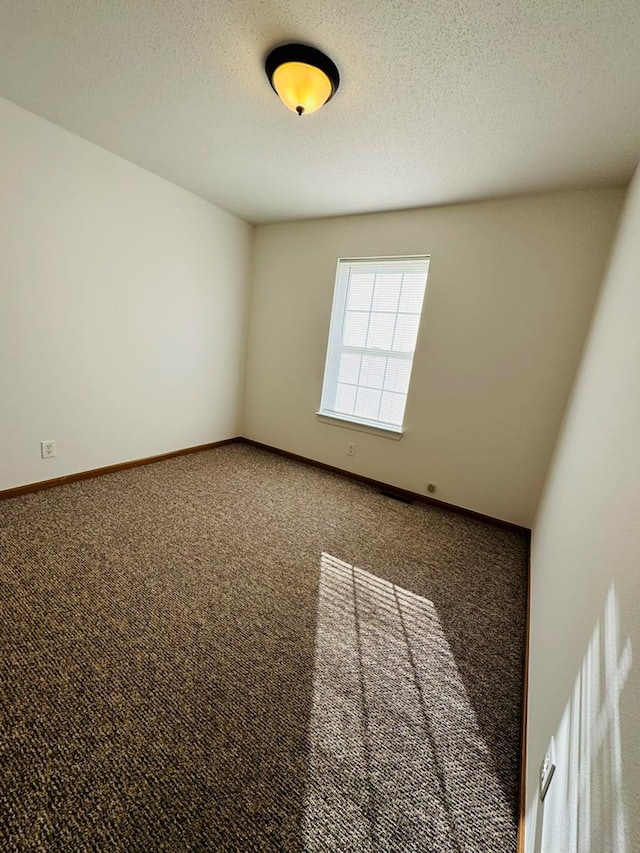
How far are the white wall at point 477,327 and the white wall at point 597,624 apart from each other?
69cm

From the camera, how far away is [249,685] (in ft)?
4.18

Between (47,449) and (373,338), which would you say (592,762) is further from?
(47,449)

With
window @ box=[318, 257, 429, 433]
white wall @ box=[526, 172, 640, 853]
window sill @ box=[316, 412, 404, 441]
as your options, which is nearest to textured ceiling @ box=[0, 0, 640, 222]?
white wall @ box=[526, 172, 640, 853]

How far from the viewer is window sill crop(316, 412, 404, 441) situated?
3.12 m

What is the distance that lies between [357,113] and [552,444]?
2.45 metres

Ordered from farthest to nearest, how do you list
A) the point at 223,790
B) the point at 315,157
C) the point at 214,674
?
the point at 315,157 → the point at 214,674 → the point at 223,790

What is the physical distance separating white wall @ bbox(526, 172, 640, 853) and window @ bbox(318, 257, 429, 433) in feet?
4.96

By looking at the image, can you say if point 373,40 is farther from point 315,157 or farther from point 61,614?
point 61,614

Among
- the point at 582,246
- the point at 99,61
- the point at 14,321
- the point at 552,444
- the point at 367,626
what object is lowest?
the point at 367,626

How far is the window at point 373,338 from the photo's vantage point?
2.99 metres

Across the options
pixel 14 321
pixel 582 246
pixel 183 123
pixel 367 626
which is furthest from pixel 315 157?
pixel 367 626

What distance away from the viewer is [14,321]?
2213 millimetres

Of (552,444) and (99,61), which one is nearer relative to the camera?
(99,61)

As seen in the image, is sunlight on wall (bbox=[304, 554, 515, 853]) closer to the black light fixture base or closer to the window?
the window
